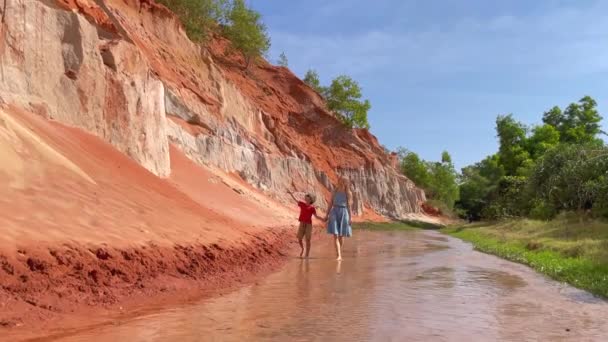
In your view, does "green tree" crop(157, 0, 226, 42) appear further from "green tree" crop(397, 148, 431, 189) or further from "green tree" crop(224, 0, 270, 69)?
"green tree" crop(397, 148, 431, 189)

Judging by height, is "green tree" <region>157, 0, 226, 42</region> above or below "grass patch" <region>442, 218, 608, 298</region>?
above

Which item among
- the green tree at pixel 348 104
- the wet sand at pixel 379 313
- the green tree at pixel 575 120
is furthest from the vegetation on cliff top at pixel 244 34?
the wet sand at pixel 379 313

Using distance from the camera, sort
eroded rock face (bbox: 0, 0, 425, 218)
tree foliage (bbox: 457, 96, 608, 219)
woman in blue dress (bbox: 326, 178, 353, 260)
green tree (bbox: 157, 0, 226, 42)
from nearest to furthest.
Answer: woman in blue dress (bbox: 326, 178, 353, 260)
eroded rock face (bbox: 0, 0, 425, 218)
tree foliage (bbox: 457, 96, 608, 219)
green tree (bbox: 157, 0, 226, 42)

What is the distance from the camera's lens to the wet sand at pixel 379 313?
4727 mm

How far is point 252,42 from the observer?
1880 inches

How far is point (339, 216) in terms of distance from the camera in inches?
491

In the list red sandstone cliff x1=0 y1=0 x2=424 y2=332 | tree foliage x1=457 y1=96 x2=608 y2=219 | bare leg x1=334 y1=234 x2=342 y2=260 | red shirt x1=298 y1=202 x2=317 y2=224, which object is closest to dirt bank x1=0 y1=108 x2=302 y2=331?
red sandstone cliff x1=0 y1=0 x2=424 y2=332

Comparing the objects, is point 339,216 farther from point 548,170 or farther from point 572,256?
point 548,170

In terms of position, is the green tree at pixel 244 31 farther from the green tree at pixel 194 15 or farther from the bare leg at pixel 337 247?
the bare leg at pixel 337 247

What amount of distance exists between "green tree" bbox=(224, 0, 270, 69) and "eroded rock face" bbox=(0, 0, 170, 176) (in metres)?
29.7

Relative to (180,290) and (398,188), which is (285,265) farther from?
(398,188)

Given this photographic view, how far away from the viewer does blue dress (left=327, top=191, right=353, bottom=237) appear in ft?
40.5

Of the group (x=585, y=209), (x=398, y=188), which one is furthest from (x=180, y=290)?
(x=398, y=188)

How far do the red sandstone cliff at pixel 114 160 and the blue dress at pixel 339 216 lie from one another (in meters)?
1.75
